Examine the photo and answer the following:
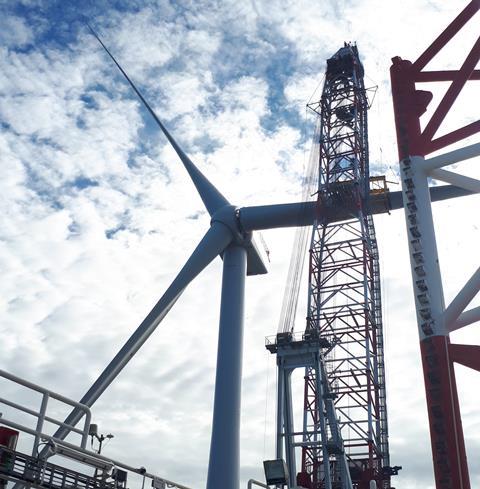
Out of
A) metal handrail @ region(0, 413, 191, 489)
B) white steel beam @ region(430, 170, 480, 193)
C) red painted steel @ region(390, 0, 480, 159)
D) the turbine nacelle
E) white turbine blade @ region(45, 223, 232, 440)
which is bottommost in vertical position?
metal handrail @ region(0, 413, 191, 489)

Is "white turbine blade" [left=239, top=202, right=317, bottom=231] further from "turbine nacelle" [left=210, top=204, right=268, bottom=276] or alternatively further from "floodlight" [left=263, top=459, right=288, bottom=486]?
"floodlight" [left=263, top=459, right=288, bottom=486]

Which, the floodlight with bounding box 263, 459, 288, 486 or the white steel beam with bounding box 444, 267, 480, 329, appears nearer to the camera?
the white steel beam with bounding box 444, 267, 480, 329

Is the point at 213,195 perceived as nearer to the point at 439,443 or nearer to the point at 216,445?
the point at 216,445

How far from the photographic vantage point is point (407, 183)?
46.4 ft

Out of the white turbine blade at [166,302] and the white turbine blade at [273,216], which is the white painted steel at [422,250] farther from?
the white turbine blade at [273,216]

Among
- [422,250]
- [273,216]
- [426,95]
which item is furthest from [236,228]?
[422,250]

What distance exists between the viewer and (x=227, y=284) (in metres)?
39.6

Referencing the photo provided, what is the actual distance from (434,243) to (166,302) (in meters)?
24.7

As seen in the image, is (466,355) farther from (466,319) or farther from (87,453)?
(87,453)

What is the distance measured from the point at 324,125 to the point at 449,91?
4499cm

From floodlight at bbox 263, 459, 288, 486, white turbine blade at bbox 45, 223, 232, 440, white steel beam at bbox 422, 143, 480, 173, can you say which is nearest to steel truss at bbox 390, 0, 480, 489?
white steel beam at bbox 422, 143, 480, 173

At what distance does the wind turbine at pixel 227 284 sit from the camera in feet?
112

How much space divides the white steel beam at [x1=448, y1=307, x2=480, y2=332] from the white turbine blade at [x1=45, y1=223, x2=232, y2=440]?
23301 millimetres

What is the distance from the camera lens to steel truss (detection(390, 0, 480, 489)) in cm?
1224
